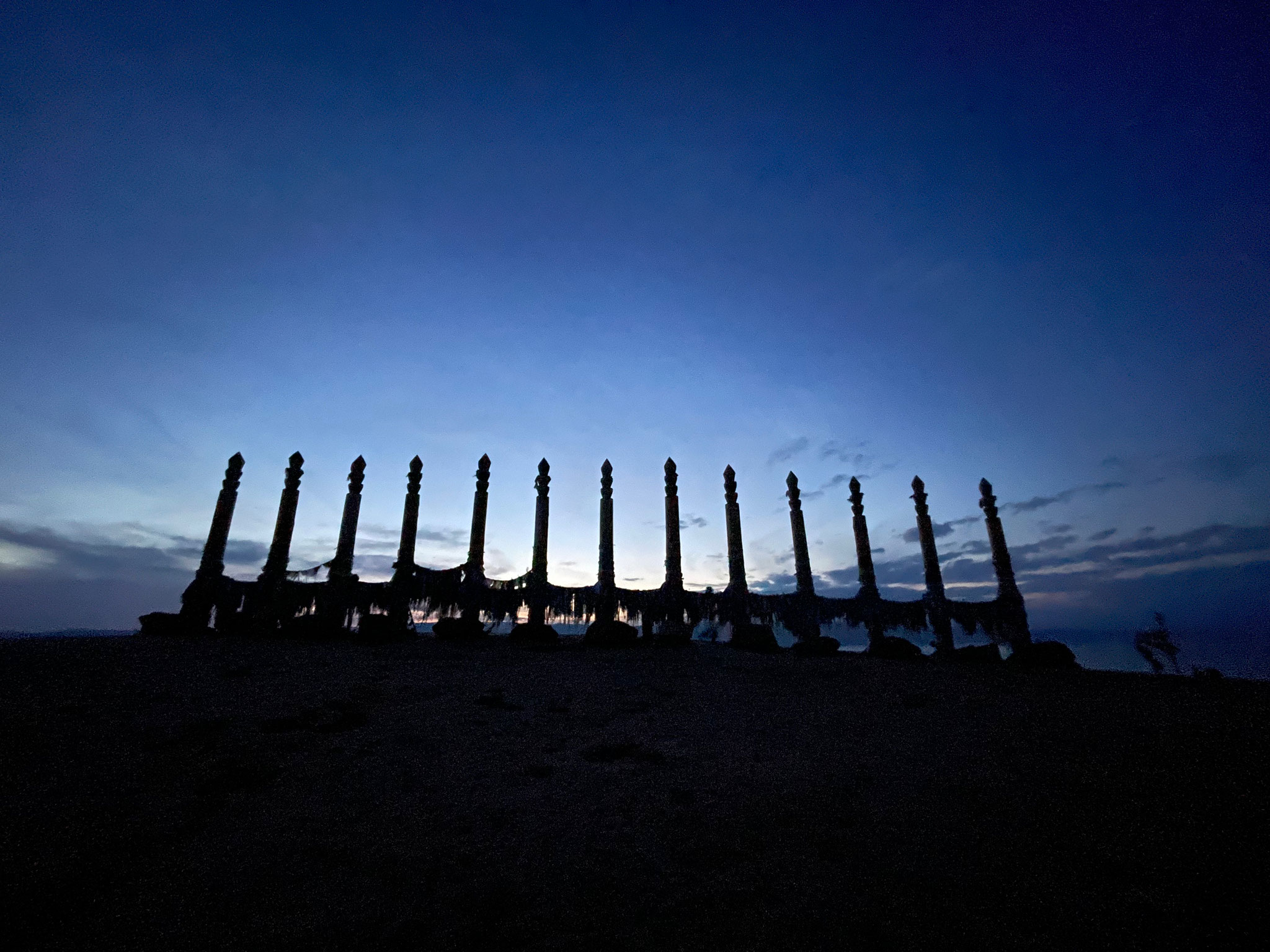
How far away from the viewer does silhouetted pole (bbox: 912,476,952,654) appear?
22.4 m

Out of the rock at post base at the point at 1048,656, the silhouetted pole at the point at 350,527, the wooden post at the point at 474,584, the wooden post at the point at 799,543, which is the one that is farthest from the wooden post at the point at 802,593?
the silhouetted pole at the point at 350,527

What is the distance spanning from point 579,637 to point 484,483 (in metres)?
7.93

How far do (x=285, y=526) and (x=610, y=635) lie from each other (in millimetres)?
13210

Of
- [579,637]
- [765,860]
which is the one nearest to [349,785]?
[765,860]

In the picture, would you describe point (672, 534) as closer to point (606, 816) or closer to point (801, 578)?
point (801, 578)

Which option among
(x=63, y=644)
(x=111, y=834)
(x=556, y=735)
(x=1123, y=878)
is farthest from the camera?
(x=63, y=644)

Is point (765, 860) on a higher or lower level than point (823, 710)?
lower

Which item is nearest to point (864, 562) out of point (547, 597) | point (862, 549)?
point (862, 549)

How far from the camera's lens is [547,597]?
21.5m

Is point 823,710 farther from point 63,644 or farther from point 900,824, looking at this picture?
point 63,644

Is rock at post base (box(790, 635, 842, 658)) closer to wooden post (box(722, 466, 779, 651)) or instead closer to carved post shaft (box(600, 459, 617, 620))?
wooden post (box(722, 466, 779, 651))

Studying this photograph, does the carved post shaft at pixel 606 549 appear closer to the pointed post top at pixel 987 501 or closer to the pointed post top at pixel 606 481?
the pointed post top at pixel 606 481

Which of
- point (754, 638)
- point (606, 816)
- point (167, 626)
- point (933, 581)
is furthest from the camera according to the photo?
point (933, 581)

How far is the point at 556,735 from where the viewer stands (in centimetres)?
972
